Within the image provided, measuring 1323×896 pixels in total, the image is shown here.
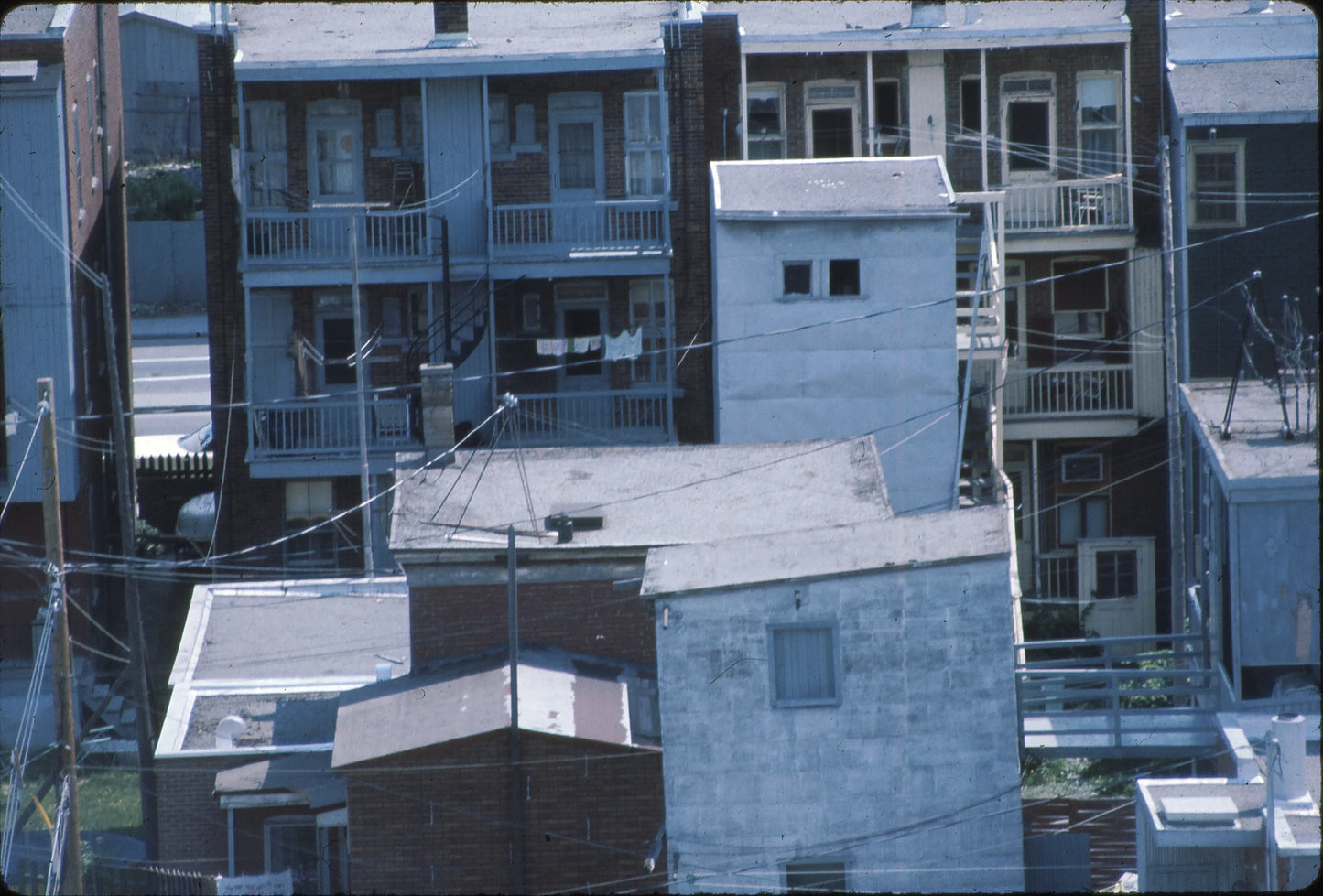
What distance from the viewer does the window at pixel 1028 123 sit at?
3162cm

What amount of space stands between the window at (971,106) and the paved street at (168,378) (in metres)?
15.9

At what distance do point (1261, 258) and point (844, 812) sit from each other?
1234 centimetres

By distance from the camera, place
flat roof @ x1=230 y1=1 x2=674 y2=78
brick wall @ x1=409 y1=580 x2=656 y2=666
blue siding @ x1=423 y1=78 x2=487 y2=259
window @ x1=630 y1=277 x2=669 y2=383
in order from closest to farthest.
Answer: brick wall @ x1=409 y1=580 x2=656 y2=666
flat roof @ x1=230 y1=1 x2=674 y2=78
blue siding @ x1=423 y1=78 x2=487 y2=259
window @ x1=630 y1=277 x2=669 y2=383

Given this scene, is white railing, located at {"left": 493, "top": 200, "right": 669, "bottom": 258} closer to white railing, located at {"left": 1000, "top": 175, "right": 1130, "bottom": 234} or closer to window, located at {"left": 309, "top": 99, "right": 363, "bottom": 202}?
window, located at {"left": 309, "top": 99, "right": 363, "bottom": 202}

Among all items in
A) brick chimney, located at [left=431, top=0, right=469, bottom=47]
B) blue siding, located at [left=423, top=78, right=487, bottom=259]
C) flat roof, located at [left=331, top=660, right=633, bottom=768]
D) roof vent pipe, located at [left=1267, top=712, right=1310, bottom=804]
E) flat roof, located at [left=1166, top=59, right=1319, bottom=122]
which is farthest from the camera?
blue siding, located at [left=423, top=78, right=487, bottom=259]

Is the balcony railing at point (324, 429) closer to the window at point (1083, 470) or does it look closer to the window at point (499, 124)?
the window at point (499, 124)

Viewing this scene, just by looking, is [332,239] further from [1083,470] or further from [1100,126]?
[1083,470]

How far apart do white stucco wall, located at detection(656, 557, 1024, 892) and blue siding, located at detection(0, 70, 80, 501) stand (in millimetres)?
14197

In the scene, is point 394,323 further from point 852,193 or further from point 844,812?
point 844,812

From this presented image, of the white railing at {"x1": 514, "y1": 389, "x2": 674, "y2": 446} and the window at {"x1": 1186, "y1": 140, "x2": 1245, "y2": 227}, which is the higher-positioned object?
the window at {"x1": 1186, "y1": 140, "x2": 1245, "y2": 227}

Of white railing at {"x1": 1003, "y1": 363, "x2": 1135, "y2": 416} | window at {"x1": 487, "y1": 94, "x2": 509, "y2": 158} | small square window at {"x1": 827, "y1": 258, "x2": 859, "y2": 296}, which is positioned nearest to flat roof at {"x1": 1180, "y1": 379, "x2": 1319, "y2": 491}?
small square window at {"x1": 827, "y1": 258, "x2": 859, "y2": 296}

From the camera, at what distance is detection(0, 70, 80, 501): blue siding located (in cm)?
2820

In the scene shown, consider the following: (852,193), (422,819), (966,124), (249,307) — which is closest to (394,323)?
(249,307)

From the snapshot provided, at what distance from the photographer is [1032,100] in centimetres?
3164
